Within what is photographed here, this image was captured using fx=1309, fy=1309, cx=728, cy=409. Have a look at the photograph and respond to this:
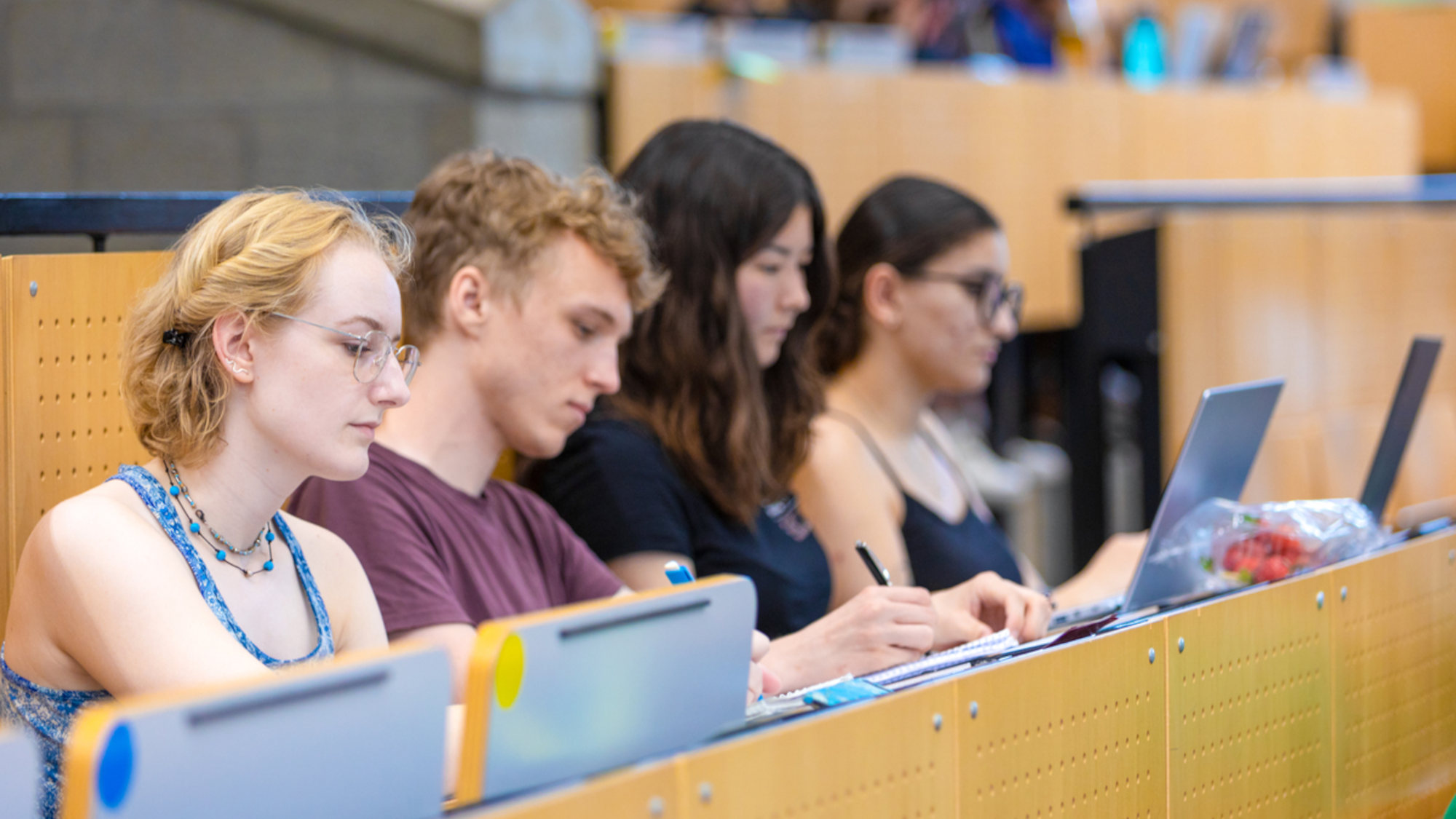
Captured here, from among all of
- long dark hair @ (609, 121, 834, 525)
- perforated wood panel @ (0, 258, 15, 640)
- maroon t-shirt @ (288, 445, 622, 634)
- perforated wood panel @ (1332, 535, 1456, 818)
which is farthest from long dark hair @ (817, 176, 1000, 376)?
perforated wood panel @ (0, 258, 15, 640)

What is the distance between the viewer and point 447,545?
1.60 metres

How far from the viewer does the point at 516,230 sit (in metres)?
1.69

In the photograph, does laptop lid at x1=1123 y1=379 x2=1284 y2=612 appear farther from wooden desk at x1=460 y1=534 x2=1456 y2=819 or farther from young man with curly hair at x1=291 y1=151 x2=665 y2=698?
young man with curly hair at x1=291 y1=151 x2=665 y2=698

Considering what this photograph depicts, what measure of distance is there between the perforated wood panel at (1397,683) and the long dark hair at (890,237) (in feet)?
2.99

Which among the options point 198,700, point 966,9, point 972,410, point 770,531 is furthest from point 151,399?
point 972,410

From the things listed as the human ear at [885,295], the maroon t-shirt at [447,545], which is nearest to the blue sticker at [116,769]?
the maroon t-shirt at [447,545]

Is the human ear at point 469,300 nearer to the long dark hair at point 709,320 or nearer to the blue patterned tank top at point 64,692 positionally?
the long dark hair at point 709,320

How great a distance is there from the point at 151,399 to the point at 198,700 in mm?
588

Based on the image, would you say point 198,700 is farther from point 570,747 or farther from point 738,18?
point 738,18

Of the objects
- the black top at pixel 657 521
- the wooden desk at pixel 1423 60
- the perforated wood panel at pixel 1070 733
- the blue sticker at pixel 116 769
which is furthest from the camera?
the wooden desk at pixel 1423 60

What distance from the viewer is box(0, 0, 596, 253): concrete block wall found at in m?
3.16

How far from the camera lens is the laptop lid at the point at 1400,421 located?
1972 mm

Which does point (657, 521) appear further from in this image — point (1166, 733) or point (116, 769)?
point (116, 769)

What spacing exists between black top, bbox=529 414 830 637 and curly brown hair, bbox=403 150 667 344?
0.28 m
